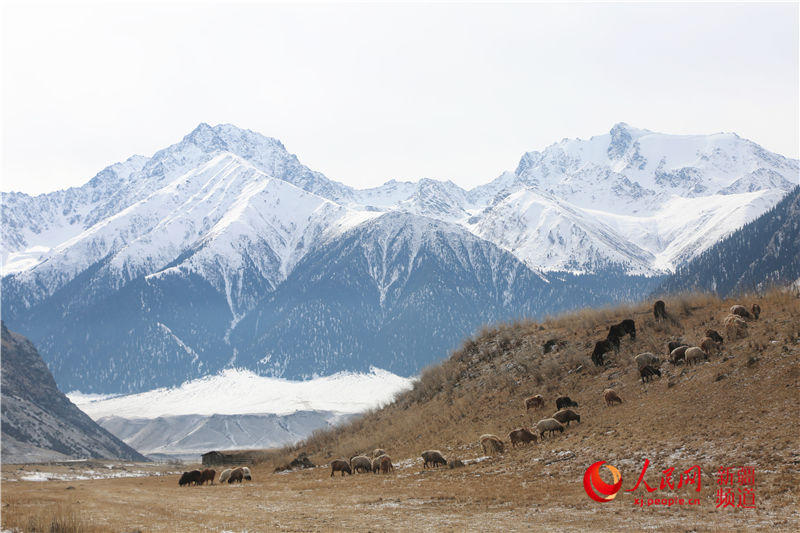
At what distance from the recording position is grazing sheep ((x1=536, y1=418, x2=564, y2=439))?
108 ft

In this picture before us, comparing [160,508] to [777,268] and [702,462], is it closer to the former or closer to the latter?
[702,462]

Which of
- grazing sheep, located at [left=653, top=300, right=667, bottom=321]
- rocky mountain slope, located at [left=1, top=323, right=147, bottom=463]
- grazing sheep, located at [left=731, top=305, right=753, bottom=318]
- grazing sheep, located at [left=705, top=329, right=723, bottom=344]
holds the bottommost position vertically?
rocky mountain slope, located at [left=1, top=323, right=147, bottom=463]

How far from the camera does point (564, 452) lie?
29203 mm

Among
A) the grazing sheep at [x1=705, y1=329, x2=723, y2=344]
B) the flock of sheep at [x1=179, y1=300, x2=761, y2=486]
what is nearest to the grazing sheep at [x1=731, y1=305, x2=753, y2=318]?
the flock of sheep at [x1=179, y1=300, x2=761, y2=486]

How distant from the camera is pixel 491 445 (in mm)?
33406

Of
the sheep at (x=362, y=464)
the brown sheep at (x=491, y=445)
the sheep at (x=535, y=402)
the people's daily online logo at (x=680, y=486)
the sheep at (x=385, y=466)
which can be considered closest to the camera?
the people's daily online logo at (x=680, y=486)

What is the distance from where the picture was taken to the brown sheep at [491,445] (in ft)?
108

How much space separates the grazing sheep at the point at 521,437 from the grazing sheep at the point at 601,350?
9393 mm

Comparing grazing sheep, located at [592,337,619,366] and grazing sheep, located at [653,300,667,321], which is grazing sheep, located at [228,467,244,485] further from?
grazing sheep, located at [653,300,667,321]

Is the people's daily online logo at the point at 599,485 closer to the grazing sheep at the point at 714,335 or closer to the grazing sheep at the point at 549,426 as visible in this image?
the grazing sheep at the point at 549,426

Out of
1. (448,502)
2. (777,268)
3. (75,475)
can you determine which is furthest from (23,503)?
(777,268)

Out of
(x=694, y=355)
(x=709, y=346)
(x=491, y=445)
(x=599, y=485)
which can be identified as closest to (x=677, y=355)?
(x=694, y=355)

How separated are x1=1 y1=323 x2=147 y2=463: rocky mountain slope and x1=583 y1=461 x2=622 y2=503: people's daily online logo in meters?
122

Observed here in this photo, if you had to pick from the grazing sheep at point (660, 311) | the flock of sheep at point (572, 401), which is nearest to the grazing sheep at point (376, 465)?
the flock of sheep at point (572, 401)
